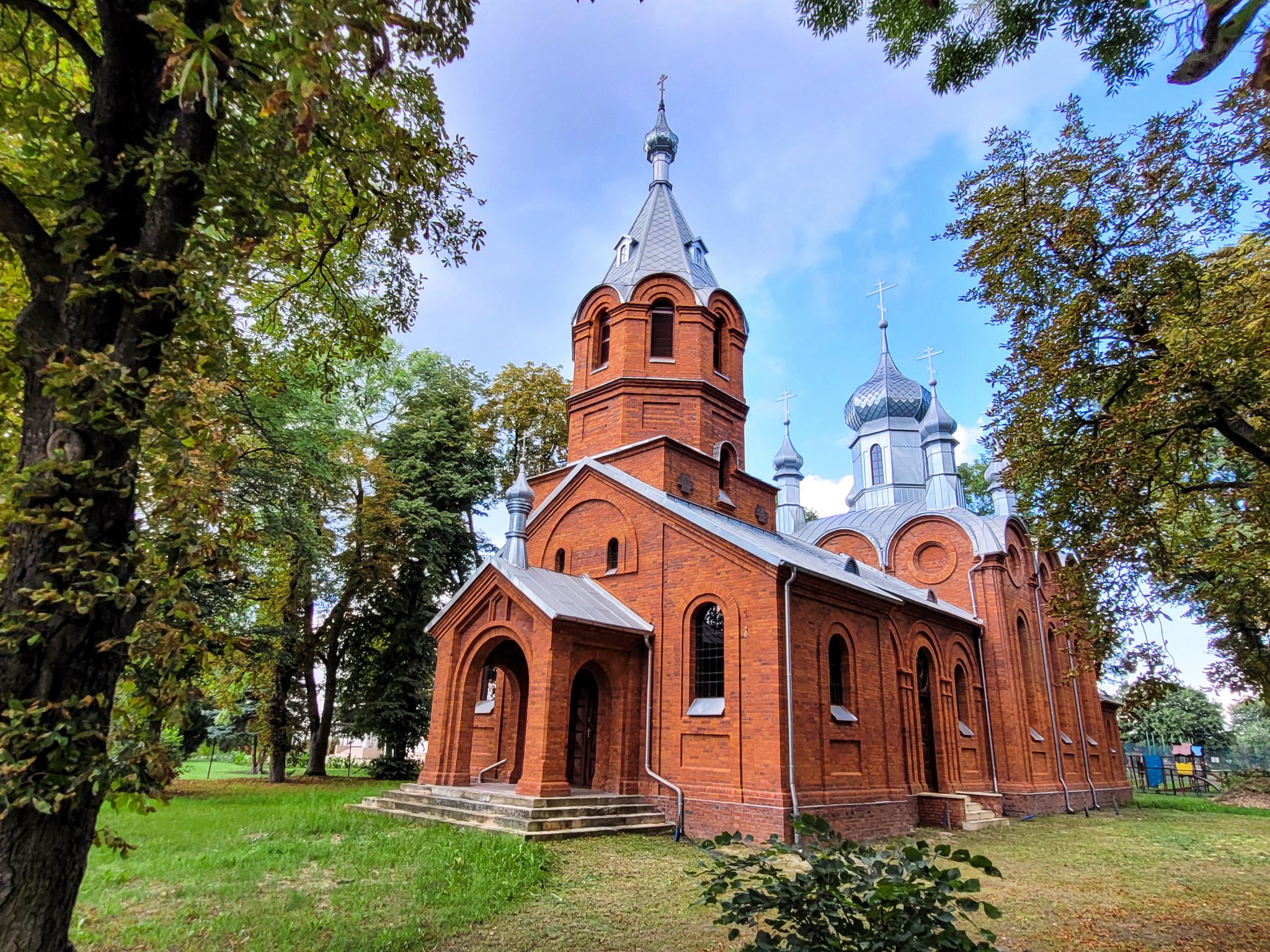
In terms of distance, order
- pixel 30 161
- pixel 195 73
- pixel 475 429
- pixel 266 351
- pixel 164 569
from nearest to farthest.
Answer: pixel 195 73 < pixel 164 569 < pixel 30 161 < pixel 266 351 < pixel 475 429

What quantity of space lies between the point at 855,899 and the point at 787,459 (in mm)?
25599

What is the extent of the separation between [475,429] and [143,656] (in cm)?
2264

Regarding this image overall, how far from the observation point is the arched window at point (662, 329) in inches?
693

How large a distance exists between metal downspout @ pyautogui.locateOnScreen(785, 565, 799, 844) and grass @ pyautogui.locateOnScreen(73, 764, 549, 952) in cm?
424

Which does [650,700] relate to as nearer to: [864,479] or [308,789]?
[308,789]

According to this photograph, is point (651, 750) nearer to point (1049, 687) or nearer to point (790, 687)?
point (790, 687)

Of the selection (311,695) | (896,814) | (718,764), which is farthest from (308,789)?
(896,814)

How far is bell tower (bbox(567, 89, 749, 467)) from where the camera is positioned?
16938mm

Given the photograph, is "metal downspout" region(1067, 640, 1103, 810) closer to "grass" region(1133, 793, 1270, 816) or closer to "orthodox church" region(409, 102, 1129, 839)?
"orthodox church" region(409, 102, 1129, 839)

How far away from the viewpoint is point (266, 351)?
8.63m

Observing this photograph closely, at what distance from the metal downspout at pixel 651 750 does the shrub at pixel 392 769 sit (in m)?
11.1

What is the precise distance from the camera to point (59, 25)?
153 inches

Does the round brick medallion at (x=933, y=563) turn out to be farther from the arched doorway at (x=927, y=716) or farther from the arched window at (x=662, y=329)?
the arched window at (x=662, y=329)

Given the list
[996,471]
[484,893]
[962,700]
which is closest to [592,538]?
[484,893]
